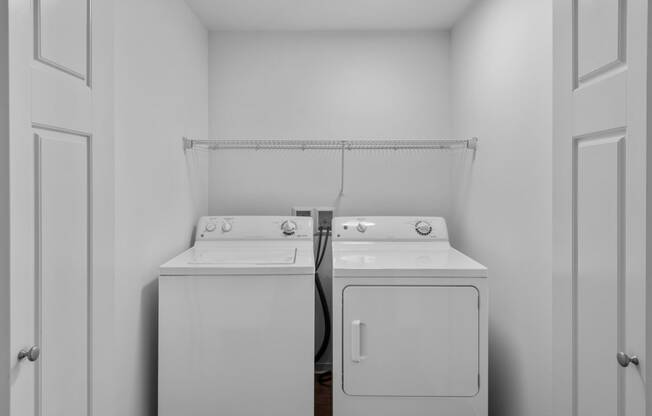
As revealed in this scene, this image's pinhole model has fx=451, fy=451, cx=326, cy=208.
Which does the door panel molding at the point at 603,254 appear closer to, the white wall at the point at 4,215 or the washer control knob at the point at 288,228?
the white wall at the point at 4,215

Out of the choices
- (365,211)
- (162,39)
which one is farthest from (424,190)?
(162,39)

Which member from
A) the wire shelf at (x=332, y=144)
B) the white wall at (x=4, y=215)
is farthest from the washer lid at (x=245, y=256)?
the white wall at (x=4, y=215)

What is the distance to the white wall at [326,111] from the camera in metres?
2.86

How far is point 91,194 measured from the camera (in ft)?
4.20

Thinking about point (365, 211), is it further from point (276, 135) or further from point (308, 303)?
point (308, 303)

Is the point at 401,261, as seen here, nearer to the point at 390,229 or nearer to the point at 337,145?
the point at 390,229

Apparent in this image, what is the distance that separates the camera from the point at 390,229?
8.54ft

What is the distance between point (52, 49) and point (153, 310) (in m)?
1.33

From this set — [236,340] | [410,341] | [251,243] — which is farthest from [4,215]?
[251,243]

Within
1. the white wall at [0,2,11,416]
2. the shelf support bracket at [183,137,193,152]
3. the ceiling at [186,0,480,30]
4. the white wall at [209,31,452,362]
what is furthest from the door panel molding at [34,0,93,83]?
the white wall at [209,31,452,362]

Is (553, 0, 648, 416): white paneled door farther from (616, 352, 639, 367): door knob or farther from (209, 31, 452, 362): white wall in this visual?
(209, 31, 452, 362): white wall

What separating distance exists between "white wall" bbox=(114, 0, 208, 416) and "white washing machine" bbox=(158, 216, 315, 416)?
128 mm

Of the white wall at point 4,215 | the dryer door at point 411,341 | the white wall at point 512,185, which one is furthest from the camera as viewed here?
the dryer door at point 411,341

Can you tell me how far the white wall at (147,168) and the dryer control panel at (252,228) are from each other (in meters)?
0.12
